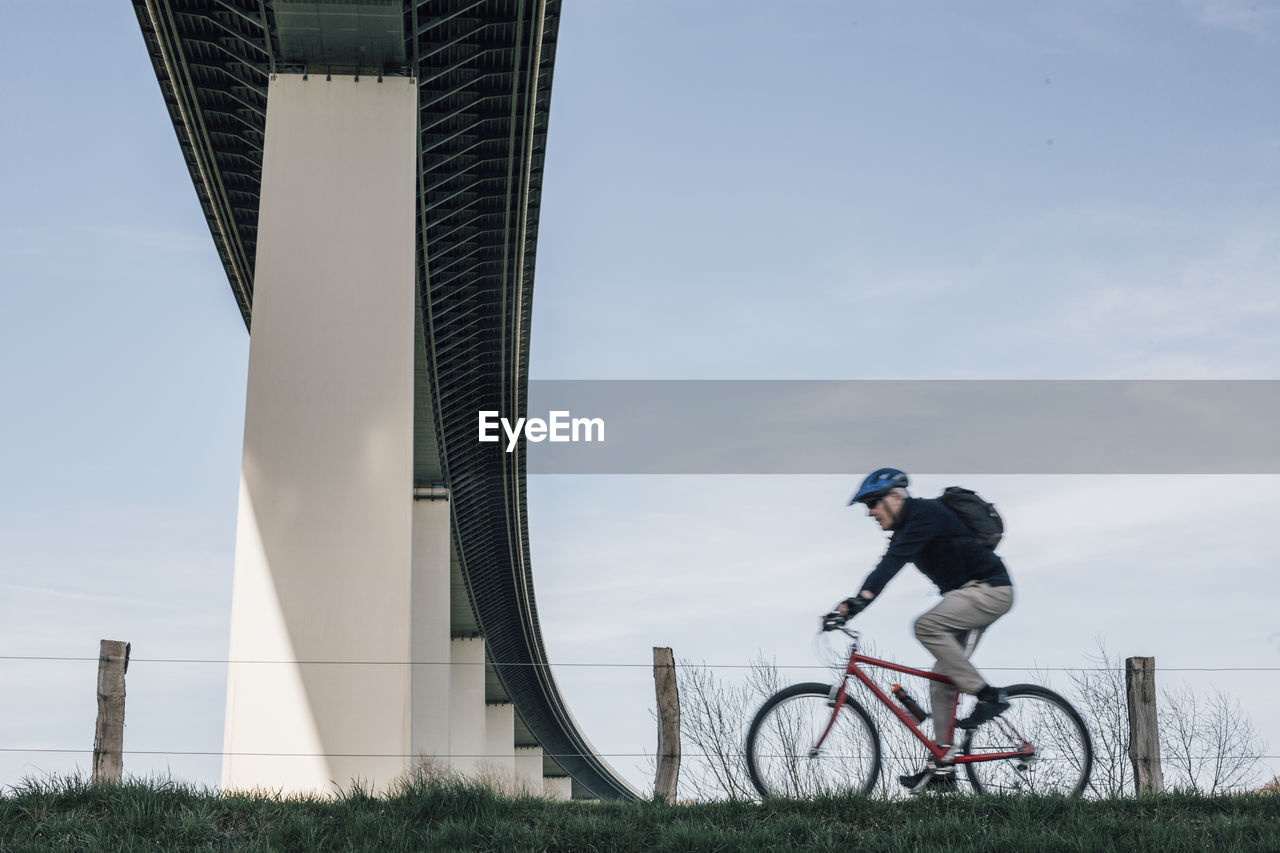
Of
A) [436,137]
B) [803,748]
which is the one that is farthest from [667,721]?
[436,137]

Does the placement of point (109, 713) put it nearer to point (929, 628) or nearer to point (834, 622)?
point (834, 622)

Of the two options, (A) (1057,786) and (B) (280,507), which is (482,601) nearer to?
(B) (280,507)

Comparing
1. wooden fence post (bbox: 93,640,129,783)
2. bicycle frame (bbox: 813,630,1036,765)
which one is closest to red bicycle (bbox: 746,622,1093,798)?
bicycle frame (bbox: 813,630,1036,765)

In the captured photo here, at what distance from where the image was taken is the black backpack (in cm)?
733

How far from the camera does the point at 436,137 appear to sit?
17828mm

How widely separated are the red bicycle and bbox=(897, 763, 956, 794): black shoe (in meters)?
0.04

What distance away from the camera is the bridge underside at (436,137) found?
49.3 ft

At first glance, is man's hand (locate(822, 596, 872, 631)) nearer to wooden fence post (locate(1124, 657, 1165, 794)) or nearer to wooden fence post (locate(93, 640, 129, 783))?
wooden fence post (locate(1124, 657, 1165, 794))

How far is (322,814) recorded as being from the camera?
Answer: 7336 millimetres

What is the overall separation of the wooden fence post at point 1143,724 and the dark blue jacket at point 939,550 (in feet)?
10.8

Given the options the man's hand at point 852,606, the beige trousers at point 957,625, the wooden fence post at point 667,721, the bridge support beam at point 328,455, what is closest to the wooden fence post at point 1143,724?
the beige trousers at point 957,625

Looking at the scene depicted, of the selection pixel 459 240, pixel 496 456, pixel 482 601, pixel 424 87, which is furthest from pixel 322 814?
pixel 482 601

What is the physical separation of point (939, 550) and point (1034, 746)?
51.6 inches

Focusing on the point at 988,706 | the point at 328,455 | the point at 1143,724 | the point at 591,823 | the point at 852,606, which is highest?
the point at 328,455
